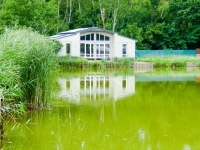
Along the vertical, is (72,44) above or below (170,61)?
above

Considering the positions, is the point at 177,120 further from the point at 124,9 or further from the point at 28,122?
the point at 124,9

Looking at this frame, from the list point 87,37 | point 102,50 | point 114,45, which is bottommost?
point 102,50

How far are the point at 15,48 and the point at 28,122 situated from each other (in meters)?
1.53

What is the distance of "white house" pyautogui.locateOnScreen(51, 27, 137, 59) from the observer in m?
34.9

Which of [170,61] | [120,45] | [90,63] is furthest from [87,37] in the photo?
[170,61]

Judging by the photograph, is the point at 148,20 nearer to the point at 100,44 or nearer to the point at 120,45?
the point at 120,45

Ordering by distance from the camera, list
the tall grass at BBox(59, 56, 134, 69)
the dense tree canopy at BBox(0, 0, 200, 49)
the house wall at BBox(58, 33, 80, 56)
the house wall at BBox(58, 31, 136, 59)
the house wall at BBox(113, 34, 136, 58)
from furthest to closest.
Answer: the dense tree canopy at BBox(0, 0, 200, 49) < the house wall at BBox(113, 34, 136, 58) < the house wall at BBox(58, 31, 136, 59) < the house wall at BBox(58, 33, 80, 56) < the tall grass at BBox(59, 56, 134, 69)

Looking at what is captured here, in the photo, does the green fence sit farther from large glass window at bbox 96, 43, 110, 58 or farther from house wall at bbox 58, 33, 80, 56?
house wall at bbox 58, 33, 80, 56

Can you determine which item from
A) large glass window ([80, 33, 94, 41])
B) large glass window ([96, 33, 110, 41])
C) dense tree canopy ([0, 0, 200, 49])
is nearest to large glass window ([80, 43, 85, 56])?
large glass window ([80, 33, 94, 41])

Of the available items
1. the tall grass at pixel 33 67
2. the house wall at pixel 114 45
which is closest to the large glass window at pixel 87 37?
the house wall at pixel 114 45

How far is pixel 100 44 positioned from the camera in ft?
118

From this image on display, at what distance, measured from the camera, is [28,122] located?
8.72 metres

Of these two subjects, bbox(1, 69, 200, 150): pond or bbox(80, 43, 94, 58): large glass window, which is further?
bbox(80, 43, 94, 58): large glass window

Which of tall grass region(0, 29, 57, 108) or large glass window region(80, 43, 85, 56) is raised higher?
large glass window region(80, 43, 85, 56)
